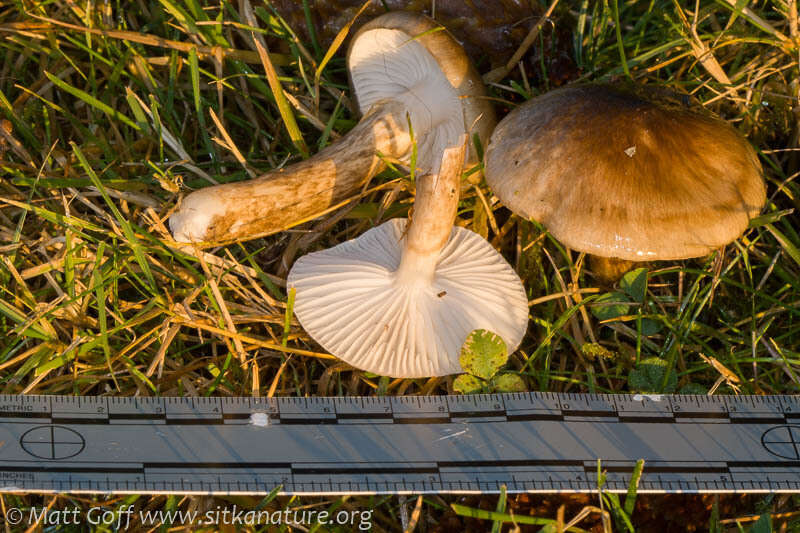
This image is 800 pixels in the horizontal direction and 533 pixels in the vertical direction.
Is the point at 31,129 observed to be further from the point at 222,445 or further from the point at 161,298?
the point at 222,445

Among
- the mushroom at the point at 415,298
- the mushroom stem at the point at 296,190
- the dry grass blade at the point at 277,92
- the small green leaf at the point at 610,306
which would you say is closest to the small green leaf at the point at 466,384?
the mushroom at the point at 415,298

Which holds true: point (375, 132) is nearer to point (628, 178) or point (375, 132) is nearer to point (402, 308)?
point (402, 308)

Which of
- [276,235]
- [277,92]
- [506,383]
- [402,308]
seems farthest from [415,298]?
[277,92]

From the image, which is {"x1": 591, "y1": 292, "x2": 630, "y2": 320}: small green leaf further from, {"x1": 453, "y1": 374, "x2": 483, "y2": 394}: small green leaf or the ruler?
{"x1": 453, "y1": 374, "x2": 483, "y2": 394}: small green leaf

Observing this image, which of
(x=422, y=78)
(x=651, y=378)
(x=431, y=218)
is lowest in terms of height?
(x=651, y=378)

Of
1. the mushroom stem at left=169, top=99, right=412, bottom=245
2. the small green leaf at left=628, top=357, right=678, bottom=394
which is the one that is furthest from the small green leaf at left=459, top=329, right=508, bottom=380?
the mushroom stem at left=169, top=99, right=412, bottom=245

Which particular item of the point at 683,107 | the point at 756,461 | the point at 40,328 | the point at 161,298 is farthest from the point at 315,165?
the point at 756,461
